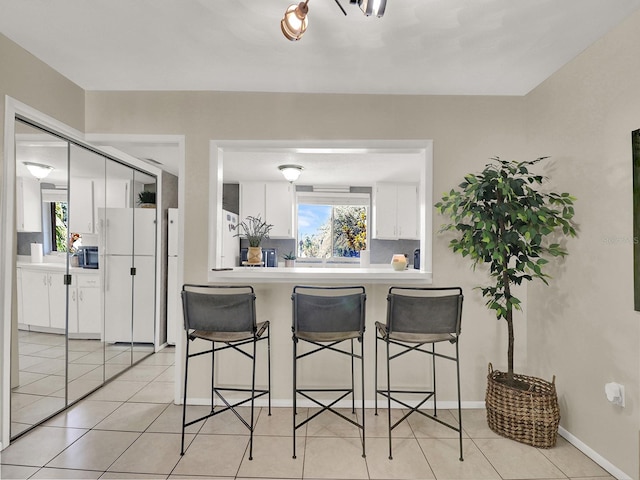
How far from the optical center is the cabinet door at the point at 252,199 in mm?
5527

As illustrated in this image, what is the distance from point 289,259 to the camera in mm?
5543

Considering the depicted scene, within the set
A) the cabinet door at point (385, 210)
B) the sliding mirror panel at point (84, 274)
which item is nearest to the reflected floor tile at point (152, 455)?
the sliding mirror panel at point (84, 274)

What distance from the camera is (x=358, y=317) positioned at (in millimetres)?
2176

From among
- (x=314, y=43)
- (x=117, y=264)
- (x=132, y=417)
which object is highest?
(x=314, y=43)

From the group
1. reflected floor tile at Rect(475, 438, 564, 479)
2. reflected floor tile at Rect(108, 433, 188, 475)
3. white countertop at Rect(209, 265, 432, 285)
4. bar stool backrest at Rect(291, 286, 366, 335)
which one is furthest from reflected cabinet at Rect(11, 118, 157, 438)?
reflected floor tile at Rect(475, 438, 564, 479)

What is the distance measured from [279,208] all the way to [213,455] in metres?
3.92

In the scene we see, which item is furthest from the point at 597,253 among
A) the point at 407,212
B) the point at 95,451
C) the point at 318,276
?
the point at 407,212

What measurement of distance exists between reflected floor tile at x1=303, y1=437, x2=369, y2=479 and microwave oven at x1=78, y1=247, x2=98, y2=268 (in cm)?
225

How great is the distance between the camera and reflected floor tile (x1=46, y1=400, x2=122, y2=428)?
251 cm

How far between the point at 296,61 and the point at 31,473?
2.95 m

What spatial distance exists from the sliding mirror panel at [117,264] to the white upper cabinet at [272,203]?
2113 mm

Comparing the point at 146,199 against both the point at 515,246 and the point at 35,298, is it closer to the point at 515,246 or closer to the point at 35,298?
the point at 35,298

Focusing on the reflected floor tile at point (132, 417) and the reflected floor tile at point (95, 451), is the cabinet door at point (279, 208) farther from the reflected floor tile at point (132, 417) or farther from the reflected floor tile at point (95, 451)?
the reflected floor tile at point (95, 451)

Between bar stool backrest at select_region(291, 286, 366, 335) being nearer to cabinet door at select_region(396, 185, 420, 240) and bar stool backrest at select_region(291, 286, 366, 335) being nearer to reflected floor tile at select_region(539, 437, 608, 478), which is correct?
reflected floor tile at select_region(539, 437, 608, 478)
